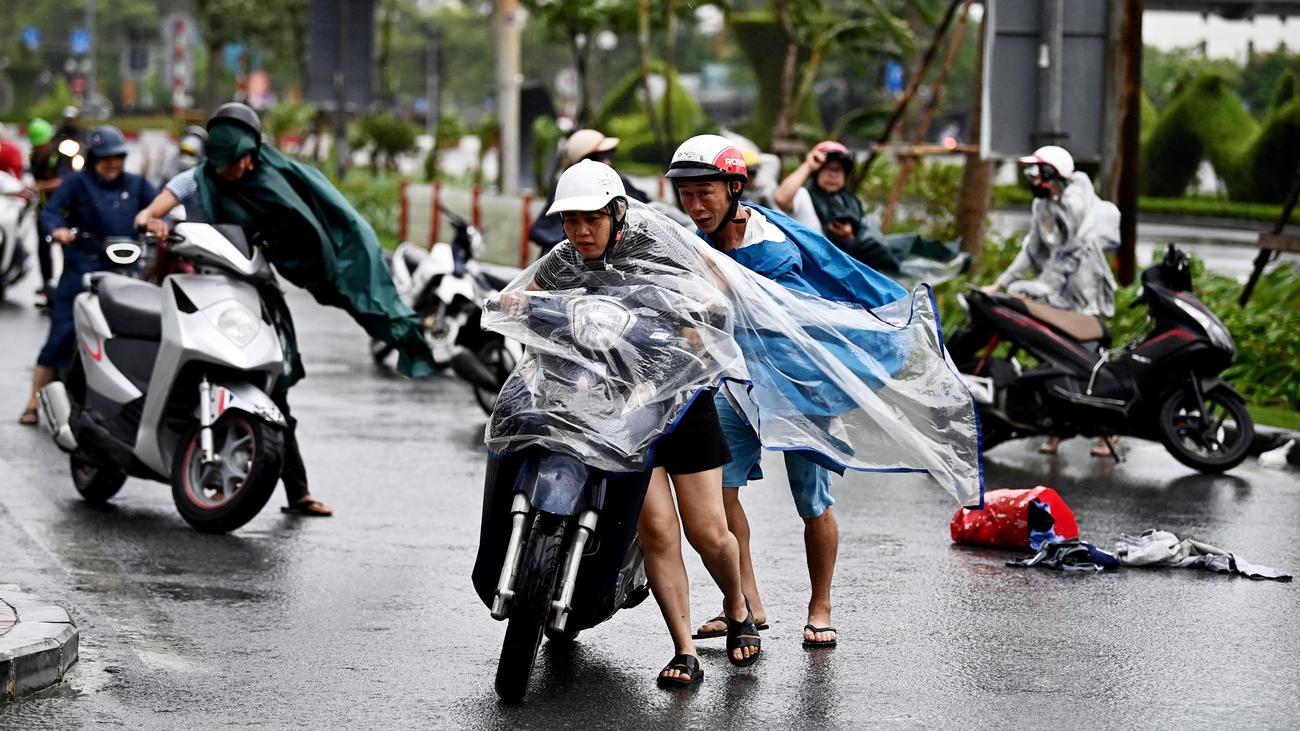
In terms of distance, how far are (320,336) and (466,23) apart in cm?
8747

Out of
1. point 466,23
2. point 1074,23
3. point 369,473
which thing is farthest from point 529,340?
point 466,23

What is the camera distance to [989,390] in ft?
38.3

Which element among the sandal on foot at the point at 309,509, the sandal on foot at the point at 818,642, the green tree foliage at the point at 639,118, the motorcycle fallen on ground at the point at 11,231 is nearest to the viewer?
the sandal on foot at the point at 818,642

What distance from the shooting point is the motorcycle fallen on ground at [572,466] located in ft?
18.8

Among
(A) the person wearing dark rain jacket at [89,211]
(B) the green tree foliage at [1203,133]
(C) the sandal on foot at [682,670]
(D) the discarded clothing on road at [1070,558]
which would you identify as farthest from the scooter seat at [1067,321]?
(B) the green tree foliage at [1203,133]

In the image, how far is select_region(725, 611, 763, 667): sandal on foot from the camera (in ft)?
21.1

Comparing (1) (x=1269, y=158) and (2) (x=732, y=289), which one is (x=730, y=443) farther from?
(1) (x=1269, y=158)

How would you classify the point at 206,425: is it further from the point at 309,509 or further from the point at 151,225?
the point at 151,225

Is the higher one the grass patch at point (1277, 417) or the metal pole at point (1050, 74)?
the metal pole at point (1050, 74)

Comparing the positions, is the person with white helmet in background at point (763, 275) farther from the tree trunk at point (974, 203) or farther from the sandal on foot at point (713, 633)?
the tree trunk at point (974, 203)

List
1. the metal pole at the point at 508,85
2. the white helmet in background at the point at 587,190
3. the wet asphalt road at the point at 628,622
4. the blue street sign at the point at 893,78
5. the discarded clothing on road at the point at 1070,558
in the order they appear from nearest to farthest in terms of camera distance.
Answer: the wet asphalt road at the point at 628,622 → the white helmet in background at the point at 587,190 → the discarded clothing on road at the point at 1070,558 → the metal pole at the point at 508,85 → the blue street sign at the point at 893,78

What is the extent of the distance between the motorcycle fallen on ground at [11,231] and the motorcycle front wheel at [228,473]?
1167 cm

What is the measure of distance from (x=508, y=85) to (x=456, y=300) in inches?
598

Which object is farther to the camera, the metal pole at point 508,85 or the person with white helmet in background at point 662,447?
the metal pole at point 508,85
